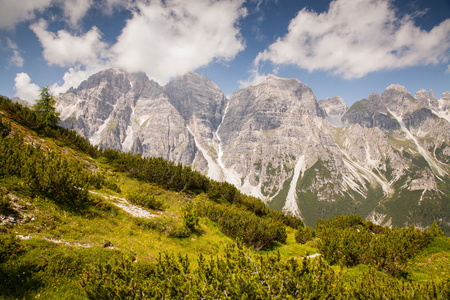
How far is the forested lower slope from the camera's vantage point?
18.8ft

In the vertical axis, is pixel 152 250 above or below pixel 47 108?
below

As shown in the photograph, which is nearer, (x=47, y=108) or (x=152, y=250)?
(x=152, y=250)

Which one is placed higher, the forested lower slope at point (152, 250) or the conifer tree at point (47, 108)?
the conifer tree at point (47, 108)

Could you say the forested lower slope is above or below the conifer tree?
below

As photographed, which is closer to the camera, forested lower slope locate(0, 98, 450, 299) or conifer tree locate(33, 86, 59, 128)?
forested lower slope locate(0, 98, 450, 299)

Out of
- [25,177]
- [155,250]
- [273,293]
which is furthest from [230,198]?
[273,293]

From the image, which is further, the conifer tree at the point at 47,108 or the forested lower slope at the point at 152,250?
the conifer tree at the point at 47,108

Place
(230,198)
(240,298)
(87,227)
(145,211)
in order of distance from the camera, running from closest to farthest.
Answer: (240,298), (87,227), (145,211), (230,198)

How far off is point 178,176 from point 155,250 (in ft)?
54.8

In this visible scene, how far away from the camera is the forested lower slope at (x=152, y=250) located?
18.8 ft

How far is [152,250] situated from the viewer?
37.2 ft

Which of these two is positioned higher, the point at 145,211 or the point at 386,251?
the point at 386,251

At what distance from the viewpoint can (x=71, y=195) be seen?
1292 cm

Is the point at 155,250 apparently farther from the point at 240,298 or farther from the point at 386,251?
the point at 386,251
